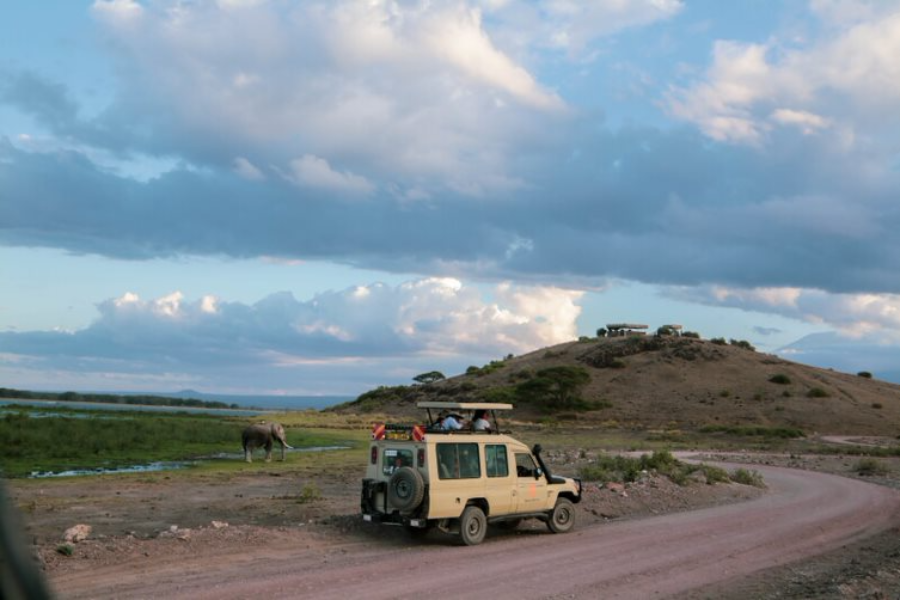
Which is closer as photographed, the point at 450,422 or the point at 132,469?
the point at 450,422

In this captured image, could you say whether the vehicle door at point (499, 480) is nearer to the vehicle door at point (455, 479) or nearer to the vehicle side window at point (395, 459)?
the vehicle door at point (455, 479)

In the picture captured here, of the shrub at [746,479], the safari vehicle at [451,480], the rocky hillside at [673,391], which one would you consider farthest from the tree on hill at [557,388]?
the safari vehicle at [451,480]

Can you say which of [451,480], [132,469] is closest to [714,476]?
[451,480]

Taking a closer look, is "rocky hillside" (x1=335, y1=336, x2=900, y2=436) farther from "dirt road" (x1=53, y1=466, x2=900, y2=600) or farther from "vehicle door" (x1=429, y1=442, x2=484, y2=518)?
"vehicle door" (x1=429, y1=442, x2=484, y2=518)

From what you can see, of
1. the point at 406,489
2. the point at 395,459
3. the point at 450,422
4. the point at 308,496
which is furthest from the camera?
the point at 308,496

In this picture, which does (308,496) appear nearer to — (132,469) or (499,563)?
(499,563)

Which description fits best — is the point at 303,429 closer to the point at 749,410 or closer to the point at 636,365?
the point at 749,410

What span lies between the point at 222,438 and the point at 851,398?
7882 cm

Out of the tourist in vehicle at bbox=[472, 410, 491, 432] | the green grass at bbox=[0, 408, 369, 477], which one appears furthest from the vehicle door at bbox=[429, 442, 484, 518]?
the green grass at bbox=[0, 408, 369, 477]

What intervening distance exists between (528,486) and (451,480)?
2.40 m

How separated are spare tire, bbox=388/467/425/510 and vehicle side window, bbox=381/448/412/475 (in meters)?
0.34

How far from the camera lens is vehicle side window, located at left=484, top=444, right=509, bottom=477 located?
18562 millimetres

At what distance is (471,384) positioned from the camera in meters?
123

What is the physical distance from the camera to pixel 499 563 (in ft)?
52.2
